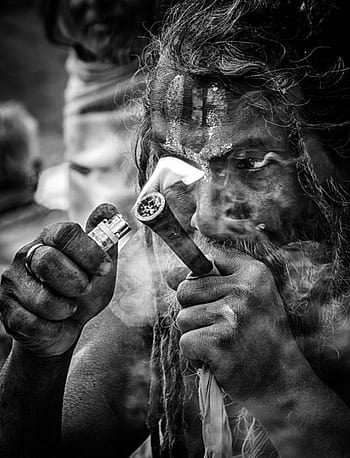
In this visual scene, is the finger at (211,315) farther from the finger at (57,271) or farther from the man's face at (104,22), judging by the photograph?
the man's face at (104,22)

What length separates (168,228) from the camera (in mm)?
2068

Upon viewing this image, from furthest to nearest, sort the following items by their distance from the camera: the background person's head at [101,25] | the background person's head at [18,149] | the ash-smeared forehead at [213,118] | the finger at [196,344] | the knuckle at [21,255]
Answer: the background person's head at [18,149] → the background person's head at [101,25] → the ash-smeared forehead at [213,118] → the knuckle at [21,255] → the finger at [196,344]

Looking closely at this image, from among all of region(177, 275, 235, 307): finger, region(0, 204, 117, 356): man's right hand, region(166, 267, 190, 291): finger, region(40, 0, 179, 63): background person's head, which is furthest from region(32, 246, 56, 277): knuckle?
region(40, 0, 179, 63): background person's head

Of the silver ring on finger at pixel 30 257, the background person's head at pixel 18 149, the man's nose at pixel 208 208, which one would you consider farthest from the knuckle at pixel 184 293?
the background person's head at pixel 18 149

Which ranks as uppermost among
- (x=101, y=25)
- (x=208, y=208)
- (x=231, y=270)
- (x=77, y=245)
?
(x=101, y=25)

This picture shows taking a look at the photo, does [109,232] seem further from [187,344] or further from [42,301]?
[187,344]

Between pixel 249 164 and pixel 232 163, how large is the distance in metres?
0.06

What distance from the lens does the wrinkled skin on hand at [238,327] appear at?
7.08ft

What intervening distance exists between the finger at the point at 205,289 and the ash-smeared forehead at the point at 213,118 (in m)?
0.52

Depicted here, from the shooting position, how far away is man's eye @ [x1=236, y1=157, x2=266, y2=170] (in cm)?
252

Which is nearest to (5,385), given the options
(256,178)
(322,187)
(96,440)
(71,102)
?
(96,440)

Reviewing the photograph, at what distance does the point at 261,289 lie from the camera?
2.22 meters

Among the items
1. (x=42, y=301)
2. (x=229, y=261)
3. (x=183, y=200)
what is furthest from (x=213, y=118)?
(x=42, y=301)

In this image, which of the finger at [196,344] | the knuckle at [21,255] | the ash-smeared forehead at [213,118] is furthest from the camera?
the ash-smeared forehead at [213,118]
